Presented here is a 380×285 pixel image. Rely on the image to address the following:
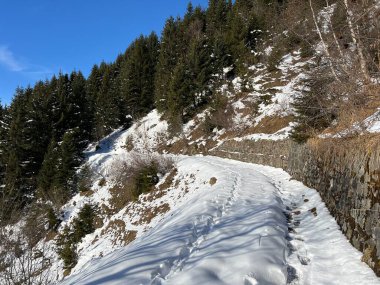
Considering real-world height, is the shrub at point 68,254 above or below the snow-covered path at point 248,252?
below

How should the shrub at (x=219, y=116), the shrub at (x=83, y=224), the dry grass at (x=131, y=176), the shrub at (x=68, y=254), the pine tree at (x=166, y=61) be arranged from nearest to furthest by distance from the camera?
the shrub at (x=68, y=254)
the shrub at (x=83, y=224)
the dry grass at (x=131, y=176)
the shrub at (x=219, y=116)
the pine tree at (x=166, y=61)

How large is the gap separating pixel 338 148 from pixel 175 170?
15733mm

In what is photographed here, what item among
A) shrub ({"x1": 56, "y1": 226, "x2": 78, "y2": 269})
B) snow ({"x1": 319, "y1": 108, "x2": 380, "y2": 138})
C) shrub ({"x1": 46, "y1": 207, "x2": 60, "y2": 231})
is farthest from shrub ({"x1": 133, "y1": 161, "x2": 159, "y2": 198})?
snow ({"x1": 319, "y1": 108, "x2": 380, "y2": 138})

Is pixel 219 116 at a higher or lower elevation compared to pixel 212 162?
higher

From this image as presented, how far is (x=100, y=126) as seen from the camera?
51.9 metres

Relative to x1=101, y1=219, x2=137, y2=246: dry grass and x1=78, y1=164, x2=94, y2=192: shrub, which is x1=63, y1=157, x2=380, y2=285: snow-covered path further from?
x1=78, y1=164, x2=94, y2=192: shrub

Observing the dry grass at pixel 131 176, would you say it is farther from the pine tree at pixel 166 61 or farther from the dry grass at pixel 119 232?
the pine tree at pixel 166 61

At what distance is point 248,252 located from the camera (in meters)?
5.37

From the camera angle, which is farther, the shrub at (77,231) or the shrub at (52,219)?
the shrub at (52,219)

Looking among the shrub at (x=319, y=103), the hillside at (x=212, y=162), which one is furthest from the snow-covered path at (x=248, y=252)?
the shrub at (x=319, y=103)

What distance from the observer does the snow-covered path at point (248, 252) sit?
4602 millimetres

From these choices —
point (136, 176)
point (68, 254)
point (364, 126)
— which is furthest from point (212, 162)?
point (364, 126)

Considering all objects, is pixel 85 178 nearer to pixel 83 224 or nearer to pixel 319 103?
pixel 83 224

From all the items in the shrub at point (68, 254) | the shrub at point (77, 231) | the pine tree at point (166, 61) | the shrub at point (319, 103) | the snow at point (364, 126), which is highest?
the pine tree at point (166, 61)
